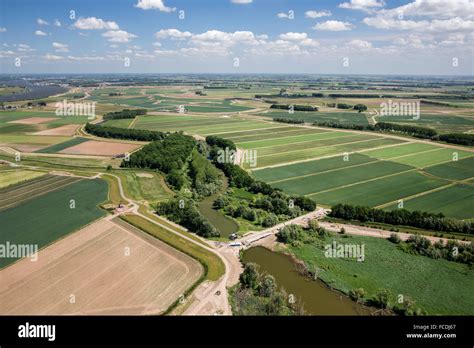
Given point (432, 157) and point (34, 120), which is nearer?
point (432, 157)

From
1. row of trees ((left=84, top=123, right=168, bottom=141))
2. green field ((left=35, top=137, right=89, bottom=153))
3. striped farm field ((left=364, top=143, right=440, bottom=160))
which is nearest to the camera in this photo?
striped farm field ((left=364, top=143, right=440, bottom=160))

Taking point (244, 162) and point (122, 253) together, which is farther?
point (244, 162)

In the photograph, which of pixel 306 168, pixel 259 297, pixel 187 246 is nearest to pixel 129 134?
pixel 306 168

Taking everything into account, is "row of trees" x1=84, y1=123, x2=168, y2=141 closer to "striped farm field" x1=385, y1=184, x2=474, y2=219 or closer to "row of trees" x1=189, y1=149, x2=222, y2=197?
"row of trees" x1=189, y1=149, x2=222, y2=197

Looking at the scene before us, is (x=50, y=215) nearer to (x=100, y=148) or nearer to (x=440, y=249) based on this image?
(x=100, y=148)

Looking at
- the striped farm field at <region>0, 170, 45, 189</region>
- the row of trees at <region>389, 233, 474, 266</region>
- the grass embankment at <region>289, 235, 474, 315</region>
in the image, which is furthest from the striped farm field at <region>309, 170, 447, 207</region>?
the striped farm field at <region>0, 170, 45, 189</region>
